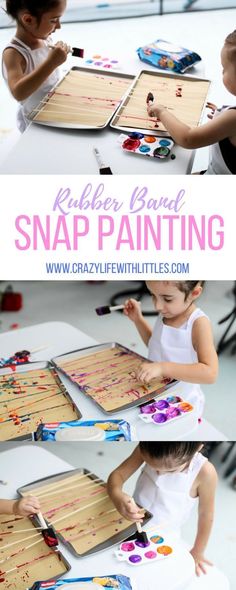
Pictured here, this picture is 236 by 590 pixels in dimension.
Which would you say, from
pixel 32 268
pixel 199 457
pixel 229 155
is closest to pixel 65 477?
pixel 199 457

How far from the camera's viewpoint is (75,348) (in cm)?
196

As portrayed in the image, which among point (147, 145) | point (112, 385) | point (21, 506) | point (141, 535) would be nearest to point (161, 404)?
point (112, 385)

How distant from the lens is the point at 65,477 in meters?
2.13

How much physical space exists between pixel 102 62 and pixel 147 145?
0.19 meters

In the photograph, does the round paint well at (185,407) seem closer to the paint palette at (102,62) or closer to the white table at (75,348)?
the white table at (75,348)

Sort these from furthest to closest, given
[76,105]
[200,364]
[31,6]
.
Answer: [200,364] → [76,105] → [31,6]

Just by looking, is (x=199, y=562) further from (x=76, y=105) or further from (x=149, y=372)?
(x=76, y=105)

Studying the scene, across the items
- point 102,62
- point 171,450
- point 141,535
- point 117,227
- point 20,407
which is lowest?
point 141,535

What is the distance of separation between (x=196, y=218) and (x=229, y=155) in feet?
0.45

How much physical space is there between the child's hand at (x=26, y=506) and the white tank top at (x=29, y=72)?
2.84ft

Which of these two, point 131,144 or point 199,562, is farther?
point 199,562

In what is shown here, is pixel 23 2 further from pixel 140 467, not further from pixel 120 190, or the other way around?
pixel 140 467

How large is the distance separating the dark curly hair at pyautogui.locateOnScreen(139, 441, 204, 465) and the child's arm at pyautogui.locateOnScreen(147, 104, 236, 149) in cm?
69

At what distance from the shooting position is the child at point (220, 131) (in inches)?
62.9
